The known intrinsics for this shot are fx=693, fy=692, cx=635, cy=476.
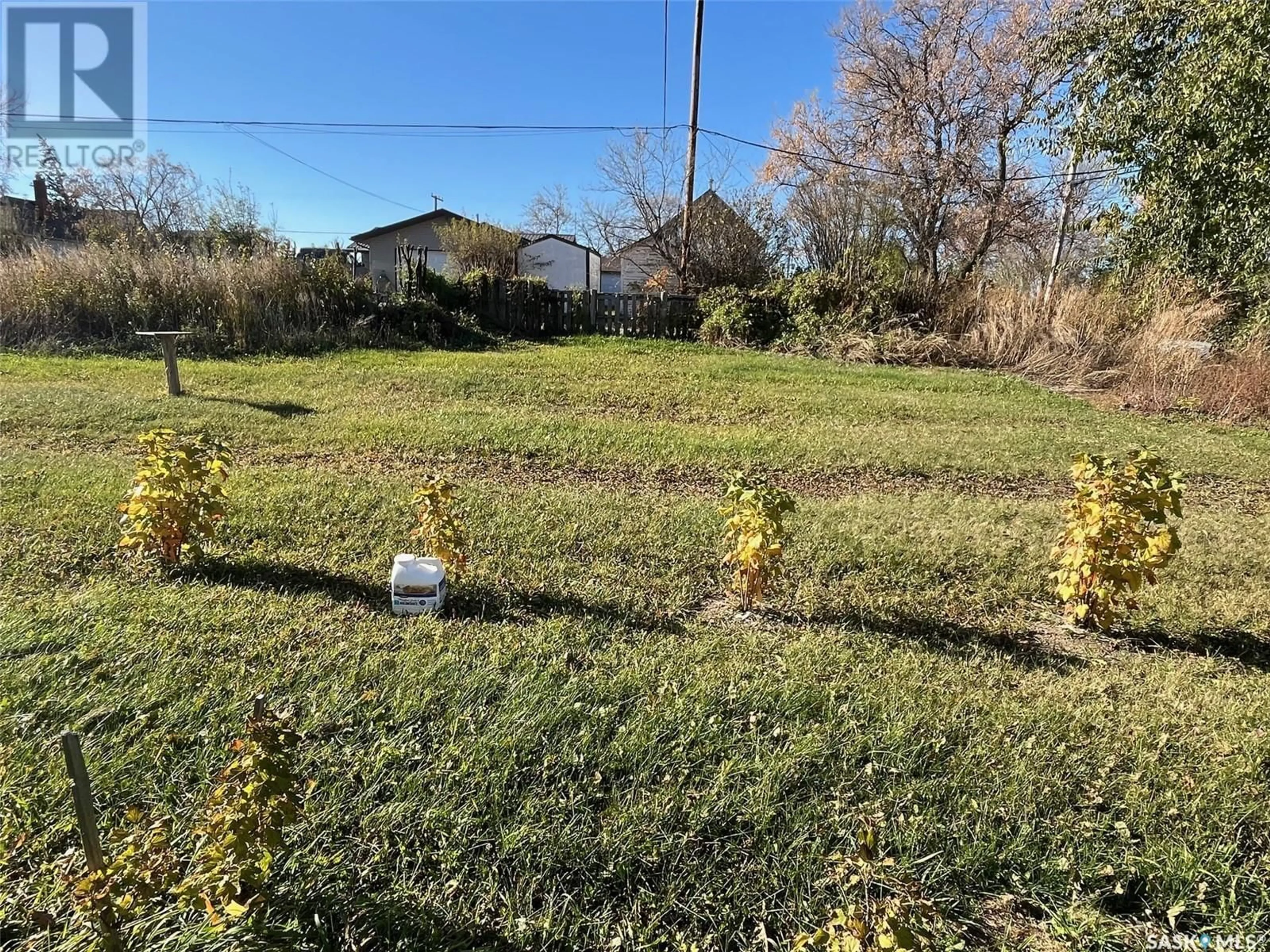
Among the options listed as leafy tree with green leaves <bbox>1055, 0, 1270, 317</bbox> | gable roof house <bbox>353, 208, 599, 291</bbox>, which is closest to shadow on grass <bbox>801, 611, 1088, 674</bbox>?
leafy tree with green leaves <bbox>1055, 0, 1270, 317</bbox>

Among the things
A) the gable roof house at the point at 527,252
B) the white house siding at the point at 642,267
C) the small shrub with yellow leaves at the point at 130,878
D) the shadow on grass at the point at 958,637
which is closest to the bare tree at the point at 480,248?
the gable roof house at the point at 527,252

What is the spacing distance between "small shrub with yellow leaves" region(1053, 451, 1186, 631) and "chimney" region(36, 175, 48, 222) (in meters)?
33.4

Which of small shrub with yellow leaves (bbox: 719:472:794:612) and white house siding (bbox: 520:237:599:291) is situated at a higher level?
white house siding (bbox: 520:237:599:291)

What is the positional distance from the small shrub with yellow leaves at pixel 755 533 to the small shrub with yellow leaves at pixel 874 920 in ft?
5.07

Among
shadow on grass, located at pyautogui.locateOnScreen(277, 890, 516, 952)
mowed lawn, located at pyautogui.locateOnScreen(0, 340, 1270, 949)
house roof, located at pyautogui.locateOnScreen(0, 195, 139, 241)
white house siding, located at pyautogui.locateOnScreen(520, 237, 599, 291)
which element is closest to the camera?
shadow on grass, located at pyautogui.locateOnScreen(277, 890, 516, 952)

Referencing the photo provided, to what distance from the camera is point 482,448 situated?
623 cm

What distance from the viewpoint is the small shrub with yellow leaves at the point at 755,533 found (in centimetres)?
316

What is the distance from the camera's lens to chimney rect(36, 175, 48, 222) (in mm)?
25572

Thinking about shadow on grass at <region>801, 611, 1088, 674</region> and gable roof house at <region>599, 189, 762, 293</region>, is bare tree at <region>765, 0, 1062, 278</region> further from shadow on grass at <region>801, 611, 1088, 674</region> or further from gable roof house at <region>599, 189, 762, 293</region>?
shadow on grass at <region>801, 611, 1088, 674</region>

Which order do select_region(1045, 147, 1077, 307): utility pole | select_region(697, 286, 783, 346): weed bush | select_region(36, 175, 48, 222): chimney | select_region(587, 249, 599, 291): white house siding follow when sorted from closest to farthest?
select_region(697, 286, 783, 346): weed bush
select_region(1045, 147, 1077, 307): utility pole
select_region(36, 175, 48, 222): chimney
select_region(587, 249, 599, 291): white house siding

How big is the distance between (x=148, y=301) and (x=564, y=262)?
2863 cm

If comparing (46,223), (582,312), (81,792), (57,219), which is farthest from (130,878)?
(57,219)

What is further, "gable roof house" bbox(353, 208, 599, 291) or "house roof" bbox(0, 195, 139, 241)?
"gable roof house" bbox(353, 208, 599, 291)

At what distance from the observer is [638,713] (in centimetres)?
248
